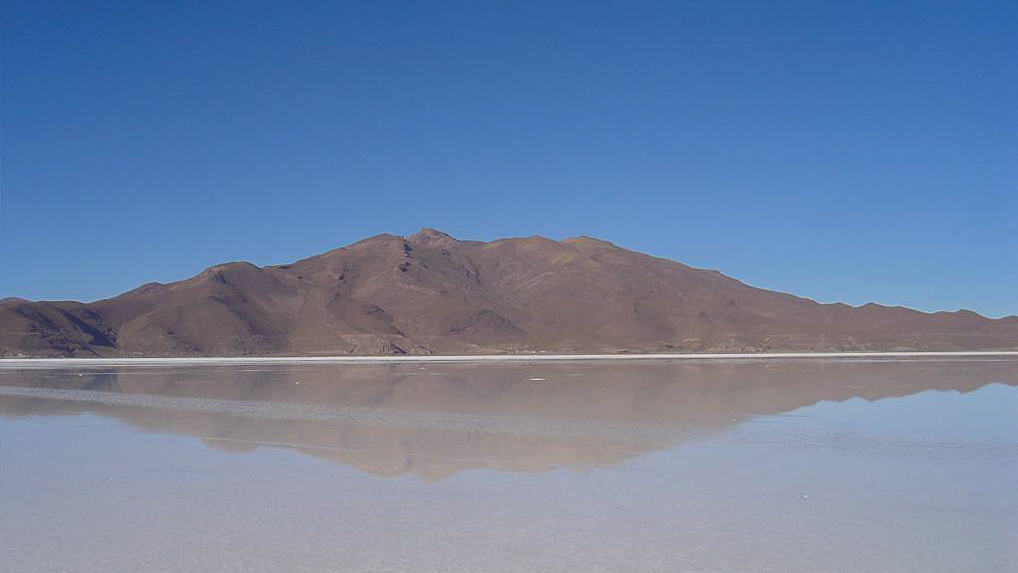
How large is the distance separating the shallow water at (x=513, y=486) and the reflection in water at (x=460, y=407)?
11 cm

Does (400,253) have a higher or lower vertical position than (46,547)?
higher

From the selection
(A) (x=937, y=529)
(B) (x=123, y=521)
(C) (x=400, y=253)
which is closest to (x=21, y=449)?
(B) (x=123, y=521)

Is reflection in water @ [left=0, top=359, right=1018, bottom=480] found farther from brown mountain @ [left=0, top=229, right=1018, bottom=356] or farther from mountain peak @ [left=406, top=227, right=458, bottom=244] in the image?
mountain peak @ [left=406, top=227, right=458, bottom=244]

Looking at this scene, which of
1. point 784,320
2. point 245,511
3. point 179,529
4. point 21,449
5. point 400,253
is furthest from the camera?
point 400,253

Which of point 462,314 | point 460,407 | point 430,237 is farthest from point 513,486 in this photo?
point 430,237

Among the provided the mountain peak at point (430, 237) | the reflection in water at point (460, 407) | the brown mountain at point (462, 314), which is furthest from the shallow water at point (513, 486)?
the mountain peak at point (430, 237)

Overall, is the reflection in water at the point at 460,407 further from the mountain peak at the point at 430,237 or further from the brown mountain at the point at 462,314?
the mountain peak at the point at 430,237

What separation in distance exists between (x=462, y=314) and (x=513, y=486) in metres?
84.0

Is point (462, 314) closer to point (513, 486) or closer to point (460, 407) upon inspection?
point (460, 407)

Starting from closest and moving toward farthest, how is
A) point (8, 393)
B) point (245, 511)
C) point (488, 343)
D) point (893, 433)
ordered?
point (245, 511) → point (893, 433) → point (8, 393) → point (488, 343)

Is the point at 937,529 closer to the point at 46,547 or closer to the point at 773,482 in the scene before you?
the point at 773,482

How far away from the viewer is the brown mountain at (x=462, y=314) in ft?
266

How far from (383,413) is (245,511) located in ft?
33.7

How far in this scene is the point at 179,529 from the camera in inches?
331
